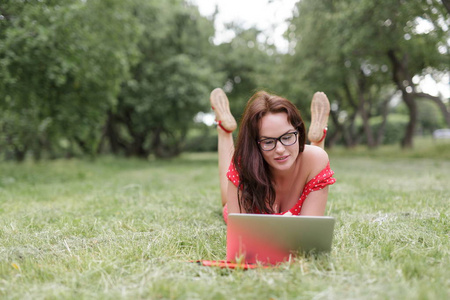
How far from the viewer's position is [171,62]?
1306 centimetres

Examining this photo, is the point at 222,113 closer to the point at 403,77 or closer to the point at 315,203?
the point at 315,203

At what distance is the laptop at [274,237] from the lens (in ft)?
5.74

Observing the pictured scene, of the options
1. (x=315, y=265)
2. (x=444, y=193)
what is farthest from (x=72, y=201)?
(x=444, y=193)

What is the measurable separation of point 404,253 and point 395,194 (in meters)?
2.59

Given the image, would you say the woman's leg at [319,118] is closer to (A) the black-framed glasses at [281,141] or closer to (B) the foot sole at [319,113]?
(B) the foot sole at [319,113]

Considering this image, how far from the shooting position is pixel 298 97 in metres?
14.9

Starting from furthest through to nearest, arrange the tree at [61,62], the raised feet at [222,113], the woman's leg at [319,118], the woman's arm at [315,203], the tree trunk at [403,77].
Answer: the tree trunk at [403,77] < the tree at [61,62] < the raised feet at [222,113] < the woman's leg at [319,118] < the woman's arm at [315,203]

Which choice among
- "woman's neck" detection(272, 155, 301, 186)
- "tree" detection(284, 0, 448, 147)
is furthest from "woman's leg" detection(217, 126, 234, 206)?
"tree" detection(284, 0, 448, 147)

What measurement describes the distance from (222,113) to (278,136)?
64.4 inches

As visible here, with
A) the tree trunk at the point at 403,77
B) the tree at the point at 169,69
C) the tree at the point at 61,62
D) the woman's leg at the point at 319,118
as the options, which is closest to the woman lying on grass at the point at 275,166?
the woman's leg at the point at 319,118

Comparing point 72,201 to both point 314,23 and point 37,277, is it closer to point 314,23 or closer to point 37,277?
point 37,277

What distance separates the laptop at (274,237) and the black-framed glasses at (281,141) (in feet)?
1.59

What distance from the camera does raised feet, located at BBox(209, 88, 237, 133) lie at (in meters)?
3.54

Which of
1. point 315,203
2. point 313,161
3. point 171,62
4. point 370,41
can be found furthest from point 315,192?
point 171,62
